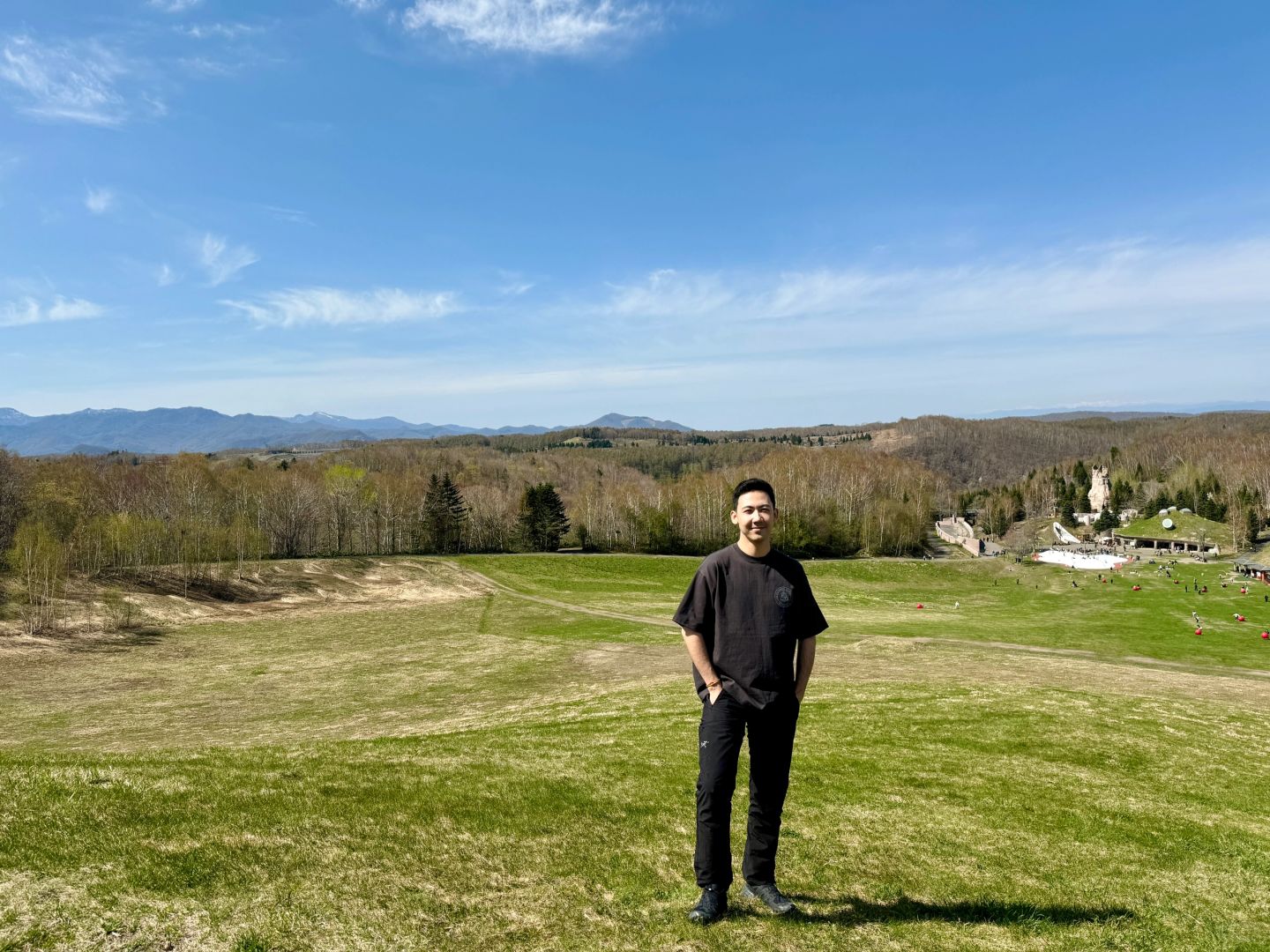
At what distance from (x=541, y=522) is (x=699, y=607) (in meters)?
99.3

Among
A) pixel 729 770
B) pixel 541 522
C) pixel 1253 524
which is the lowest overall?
pixel 1253 524

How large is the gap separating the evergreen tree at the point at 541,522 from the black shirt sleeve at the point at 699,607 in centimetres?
9871

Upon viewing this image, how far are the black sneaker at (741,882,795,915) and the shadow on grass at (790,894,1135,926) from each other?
0.59 ft

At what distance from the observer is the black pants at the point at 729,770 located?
6.59 meters

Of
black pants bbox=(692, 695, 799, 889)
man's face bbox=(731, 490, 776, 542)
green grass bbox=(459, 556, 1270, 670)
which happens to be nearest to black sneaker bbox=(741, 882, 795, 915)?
black pants bbox=(692, 695, 799, 889)

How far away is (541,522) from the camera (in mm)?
104750

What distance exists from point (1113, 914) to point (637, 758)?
842cm

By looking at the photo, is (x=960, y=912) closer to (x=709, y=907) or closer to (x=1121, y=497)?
(x=709, y=907)

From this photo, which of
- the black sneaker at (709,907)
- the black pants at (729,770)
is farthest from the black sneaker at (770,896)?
the black pants at (729,770)

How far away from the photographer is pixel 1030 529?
159m

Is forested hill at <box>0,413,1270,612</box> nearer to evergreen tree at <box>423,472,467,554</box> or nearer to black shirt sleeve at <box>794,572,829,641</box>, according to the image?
evergreen tree at <box>423,472,467,554</box>

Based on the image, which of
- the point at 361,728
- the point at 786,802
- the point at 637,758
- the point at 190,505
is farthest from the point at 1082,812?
the point at 190,505

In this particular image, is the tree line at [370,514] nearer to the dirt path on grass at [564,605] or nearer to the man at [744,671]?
the dirt path on grass at [564,605]

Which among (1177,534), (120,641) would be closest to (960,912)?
(120,641)
